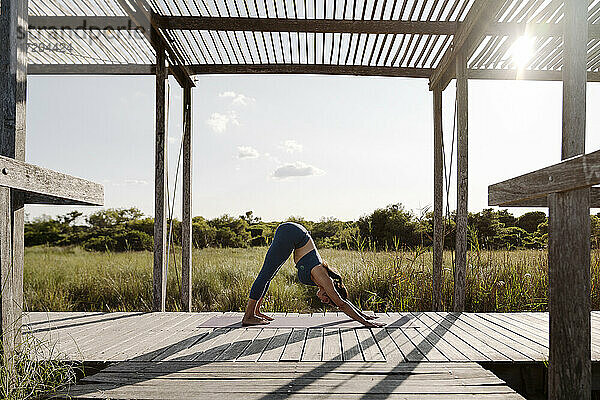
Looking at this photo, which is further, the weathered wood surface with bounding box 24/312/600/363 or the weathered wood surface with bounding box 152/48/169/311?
the weathered wood surface with bounding box 152/48/169/311

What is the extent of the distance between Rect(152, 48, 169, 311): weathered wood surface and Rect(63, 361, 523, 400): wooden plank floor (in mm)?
2357

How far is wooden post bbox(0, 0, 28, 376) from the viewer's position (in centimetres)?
268

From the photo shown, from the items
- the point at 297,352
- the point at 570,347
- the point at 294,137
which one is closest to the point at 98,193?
the point at 297,352

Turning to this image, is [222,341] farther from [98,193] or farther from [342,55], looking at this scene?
[342,55]

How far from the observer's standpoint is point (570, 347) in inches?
87.0

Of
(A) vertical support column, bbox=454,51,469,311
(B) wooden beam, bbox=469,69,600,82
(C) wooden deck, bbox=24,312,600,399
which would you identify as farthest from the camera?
(B) wooden beam, bbox=469,69,600,82

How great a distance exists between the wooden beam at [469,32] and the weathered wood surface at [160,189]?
2919 millimetres

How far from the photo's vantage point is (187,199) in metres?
6.52

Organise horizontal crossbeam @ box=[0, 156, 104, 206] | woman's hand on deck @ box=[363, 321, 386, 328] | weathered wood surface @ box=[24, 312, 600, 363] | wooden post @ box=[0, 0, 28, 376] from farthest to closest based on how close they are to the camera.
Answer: woman's hand on deck @ box=[363, 321, 386, 328] < weathered wood surface @ box=[24, 312, 600, 363] < wooden post @ box=[0, 0, 28, 376] < horizontal crossbeam @ box=[0, 156, 104, 206]

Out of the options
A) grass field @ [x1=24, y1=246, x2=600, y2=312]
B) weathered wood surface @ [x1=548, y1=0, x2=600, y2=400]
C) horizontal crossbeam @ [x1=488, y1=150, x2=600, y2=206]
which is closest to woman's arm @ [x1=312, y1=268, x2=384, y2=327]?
grass field @ [x1=24, y1=246, x2=600, y2=312]

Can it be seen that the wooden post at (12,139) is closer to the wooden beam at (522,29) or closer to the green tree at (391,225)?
the wooden beam at (522,29)

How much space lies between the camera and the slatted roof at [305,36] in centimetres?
497

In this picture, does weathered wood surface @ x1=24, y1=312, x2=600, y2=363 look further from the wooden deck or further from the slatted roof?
the slatted roof

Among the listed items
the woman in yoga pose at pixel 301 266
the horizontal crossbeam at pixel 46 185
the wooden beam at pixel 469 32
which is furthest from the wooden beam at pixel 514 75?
the horizontal crossbeam at pixel 46 185
